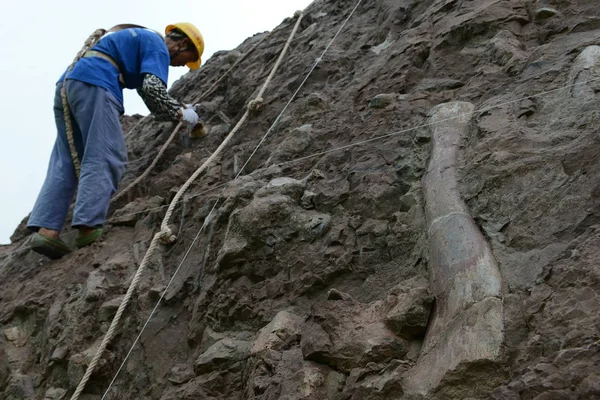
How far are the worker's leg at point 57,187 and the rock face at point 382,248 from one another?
33 centimetres

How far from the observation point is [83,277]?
378 centimetres

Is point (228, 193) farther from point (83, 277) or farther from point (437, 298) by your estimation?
point (437, 298)

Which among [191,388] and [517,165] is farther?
[191,388]

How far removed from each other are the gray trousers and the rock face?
23 cm

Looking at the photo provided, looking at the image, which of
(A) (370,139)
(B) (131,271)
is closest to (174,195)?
(B) (131,271)

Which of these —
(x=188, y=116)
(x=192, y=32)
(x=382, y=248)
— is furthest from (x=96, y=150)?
(x=382, y=248)

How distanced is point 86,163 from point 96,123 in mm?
Result: 305

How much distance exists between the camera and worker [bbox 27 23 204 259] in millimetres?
4242

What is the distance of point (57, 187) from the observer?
453cm

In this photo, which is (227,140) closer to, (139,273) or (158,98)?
(158,98)

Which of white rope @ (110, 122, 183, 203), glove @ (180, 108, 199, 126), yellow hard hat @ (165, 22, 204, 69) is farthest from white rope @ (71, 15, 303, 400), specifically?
yellow hard hat @ (165, 22, 204, 69)

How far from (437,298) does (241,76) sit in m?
4.03

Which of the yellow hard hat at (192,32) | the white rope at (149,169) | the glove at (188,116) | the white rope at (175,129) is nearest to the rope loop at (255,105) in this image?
the white rope at (175,129)

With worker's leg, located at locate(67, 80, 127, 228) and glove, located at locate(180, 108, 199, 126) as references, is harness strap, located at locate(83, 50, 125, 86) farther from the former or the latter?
glove, located at locate(180, 108, 199, 126)
